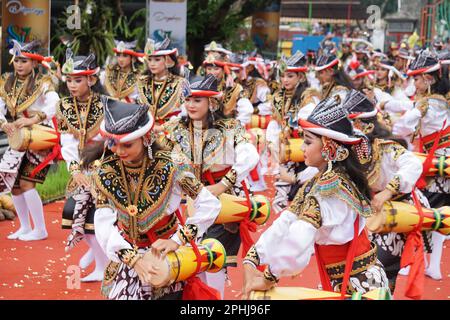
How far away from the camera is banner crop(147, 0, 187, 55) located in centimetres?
1582

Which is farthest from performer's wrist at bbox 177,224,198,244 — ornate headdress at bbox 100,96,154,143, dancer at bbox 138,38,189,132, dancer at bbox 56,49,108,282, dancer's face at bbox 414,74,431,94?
dancer's face at bbox 414,74,431,94

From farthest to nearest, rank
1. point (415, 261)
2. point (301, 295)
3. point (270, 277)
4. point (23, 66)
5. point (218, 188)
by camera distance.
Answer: point (23, 66), point (218, 188), point (415, 261), point (270, 277), point (301, 295)

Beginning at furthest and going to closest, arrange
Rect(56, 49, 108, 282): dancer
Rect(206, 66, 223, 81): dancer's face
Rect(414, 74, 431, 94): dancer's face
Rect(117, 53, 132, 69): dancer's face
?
Rect(117, 53, 132, 69): dancer's face < Rect(206, 66, 223, 81): dancer's face < Rect(414, 74, 431, 94): dancer's face < Rect(56, 49, 108, 282): dancer

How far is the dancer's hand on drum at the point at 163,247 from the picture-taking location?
4383mm

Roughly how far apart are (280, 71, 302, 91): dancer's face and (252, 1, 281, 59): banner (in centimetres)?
1276

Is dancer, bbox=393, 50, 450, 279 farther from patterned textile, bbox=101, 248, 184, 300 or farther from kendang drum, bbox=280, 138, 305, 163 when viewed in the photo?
patterned textile, bbox=101, 248, 184, 300

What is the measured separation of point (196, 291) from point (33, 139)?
411 centimetres

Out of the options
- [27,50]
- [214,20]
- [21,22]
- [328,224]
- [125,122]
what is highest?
[125,122]

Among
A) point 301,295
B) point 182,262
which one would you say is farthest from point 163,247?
point 301,295

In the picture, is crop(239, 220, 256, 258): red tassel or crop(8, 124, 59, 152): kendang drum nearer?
crop(239, 220, 256, 258): red tassel

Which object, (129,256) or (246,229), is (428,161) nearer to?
(246,229)

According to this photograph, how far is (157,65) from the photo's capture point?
8508mm

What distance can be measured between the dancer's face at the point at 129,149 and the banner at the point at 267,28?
17.4m
